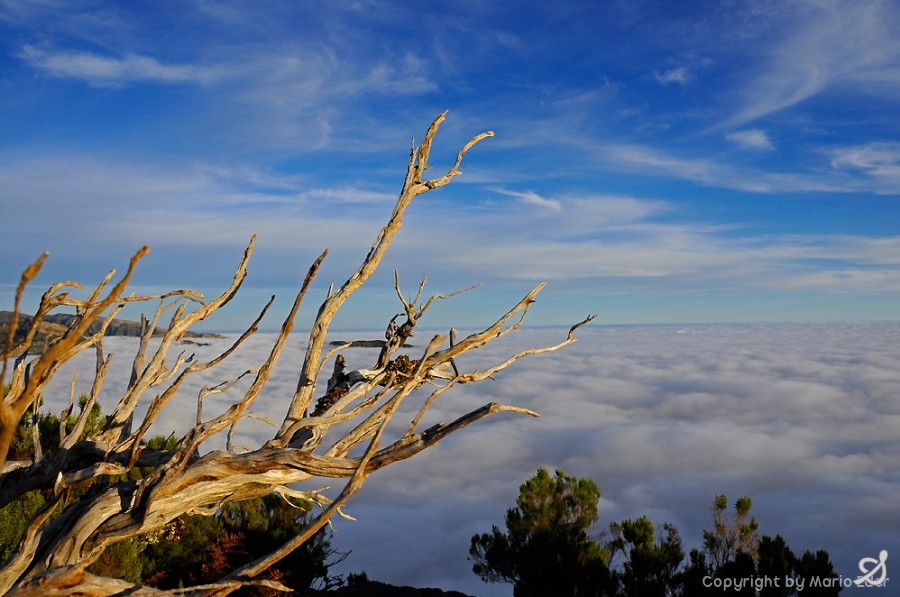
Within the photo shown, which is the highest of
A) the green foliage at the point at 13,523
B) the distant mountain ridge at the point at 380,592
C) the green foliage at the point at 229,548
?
the green foliage at the point at 13,523

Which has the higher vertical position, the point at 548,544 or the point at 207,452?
the point at 207,452

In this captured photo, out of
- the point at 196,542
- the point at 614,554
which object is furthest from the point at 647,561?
the point at 196,542

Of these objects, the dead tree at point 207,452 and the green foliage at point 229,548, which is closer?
the dead tree at point 207,452

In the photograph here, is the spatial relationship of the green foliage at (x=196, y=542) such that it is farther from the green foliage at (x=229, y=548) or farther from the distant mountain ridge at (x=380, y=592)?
the distant mountain ridge at (x=380, y=592)

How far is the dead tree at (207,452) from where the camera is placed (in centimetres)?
304

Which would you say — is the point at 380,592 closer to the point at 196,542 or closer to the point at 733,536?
the point at 196,542

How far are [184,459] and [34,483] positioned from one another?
4.35 ft

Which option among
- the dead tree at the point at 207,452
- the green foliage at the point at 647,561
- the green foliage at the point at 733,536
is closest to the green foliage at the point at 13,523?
the dead tree at the point at 207,452

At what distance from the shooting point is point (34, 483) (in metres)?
3.78

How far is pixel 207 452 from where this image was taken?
3691 mm

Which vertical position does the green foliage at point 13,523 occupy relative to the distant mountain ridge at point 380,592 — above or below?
above

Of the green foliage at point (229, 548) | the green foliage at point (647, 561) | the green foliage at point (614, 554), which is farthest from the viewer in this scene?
the green foliage at point (647, 561)

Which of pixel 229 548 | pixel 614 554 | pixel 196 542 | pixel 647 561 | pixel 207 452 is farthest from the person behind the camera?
pixel 614 554

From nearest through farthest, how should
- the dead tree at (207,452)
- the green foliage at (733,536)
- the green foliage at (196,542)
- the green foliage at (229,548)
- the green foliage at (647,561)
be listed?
1. the dead tree at (207,452)
2. the green foliage at (196,542)
3. the green foliage at (229,548)
4. the green foliage at (647,561)
5. the green foliage at (733,536)
